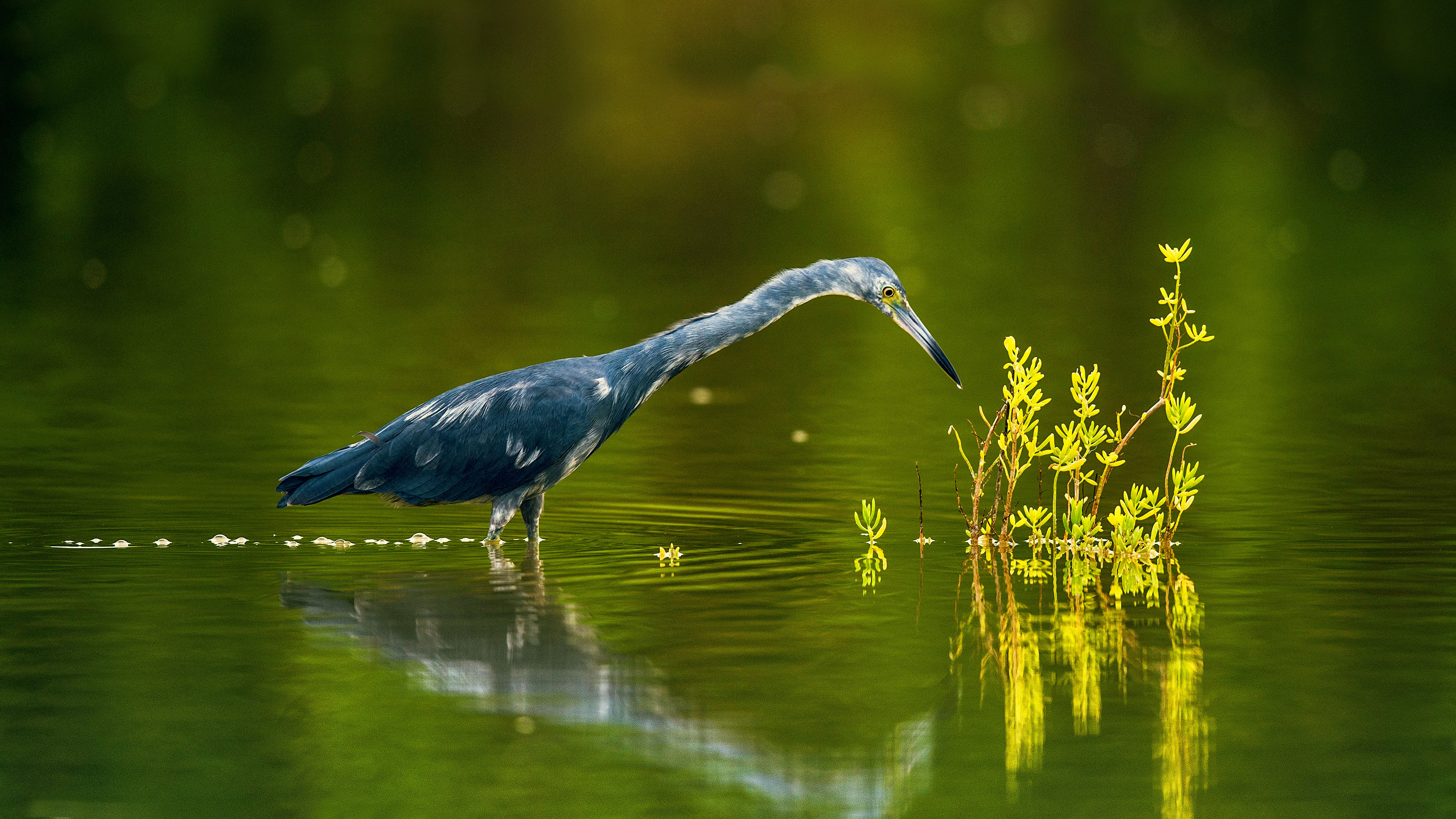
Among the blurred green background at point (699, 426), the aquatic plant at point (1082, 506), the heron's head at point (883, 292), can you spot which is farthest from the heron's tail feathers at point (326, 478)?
the aquatic plant at point (1082, 506)

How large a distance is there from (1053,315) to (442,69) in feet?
148

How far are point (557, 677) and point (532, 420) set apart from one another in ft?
9.66

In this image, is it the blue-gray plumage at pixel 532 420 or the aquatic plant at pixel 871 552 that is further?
the blue-gray plumage at pixel 532 420

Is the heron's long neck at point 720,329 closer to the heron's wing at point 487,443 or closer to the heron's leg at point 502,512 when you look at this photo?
the heron's wing at point 487,443

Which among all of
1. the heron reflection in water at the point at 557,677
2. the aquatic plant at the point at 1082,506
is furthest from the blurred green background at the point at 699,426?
the aquatic plant at the point at 1082,506

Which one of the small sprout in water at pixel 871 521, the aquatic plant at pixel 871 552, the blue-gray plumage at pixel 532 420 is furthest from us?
the blue-gray plumage at pixel 532 420

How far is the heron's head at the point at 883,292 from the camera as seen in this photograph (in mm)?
11211

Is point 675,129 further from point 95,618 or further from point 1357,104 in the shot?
point 95,618

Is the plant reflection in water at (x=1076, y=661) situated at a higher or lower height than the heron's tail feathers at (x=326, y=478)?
lower

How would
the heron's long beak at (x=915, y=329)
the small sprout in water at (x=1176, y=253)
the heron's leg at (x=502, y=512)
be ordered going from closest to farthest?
the small sprout in water at (x=1176, y=253) < the heron's leg at (x=502, y=512) < the heron's long beak at (x=915, y=329)

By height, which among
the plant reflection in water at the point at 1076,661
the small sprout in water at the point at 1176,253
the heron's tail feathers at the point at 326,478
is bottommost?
the plant reflection in water at the point at 1076,661

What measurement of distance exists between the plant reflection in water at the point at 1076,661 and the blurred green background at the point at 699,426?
7 cm

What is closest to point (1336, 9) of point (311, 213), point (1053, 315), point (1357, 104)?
→ point (1357, 104)

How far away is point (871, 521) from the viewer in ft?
35.3
